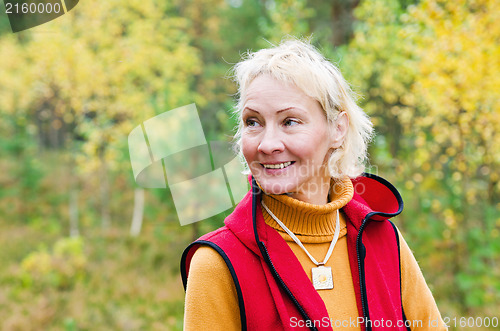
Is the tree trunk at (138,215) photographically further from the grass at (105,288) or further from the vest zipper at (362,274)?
the vest zipper at (362,274)

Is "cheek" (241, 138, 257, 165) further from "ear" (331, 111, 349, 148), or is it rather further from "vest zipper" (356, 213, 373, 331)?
"vest zipper" (356, 213, 373, 331)

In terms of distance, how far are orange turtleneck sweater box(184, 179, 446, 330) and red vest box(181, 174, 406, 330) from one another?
0.03 metres

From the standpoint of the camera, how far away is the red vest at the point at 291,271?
1263 mm

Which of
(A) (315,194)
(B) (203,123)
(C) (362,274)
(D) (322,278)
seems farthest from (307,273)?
(B) (203,123)

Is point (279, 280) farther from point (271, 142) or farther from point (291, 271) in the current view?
point (271, 142)

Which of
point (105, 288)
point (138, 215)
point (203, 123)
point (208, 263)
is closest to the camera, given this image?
point (208, 263)

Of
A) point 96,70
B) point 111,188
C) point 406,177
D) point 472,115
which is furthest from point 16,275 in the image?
point 472,115

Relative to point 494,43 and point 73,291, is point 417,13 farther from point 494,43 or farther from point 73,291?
point 73,291

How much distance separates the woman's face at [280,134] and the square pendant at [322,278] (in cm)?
27

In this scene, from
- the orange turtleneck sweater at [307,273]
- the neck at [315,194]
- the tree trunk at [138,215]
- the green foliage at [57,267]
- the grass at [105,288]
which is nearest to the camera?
the orange turtleneck sweater at [307,273]

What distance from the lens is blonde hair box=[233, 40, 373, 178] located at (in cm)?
137

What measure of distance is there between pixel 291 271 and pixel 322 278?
0.13 meters

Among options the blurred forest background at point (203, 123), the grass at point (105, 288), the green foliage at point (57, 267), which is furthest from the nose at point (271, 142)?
the green foliage at point (57, 267)

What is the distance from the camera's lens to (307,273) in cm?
141
